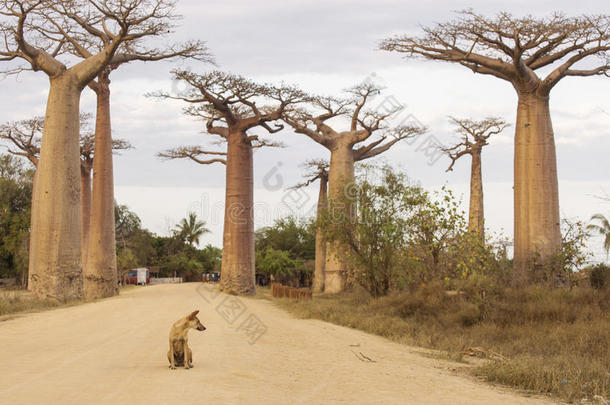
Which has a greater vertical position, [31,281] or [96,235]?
[96,235]

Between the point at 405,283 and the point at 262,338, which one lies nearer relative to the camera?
the point at 262,338

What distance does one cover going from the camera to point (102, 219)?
744 inches

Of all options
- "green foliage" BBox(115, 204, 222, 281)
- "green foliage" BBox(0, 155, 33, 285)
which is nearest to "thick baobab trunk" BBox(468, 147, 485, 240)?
"green foliage" BBox(0, 155, 33, 285)

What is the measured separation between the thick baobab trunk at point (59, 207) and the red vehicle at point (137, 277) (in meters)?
22.0

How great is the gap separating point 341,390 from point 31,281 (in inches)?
420

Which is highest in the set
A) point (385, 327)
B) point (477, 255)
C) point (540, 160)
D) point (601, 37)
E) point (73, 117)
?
point (601, 37)

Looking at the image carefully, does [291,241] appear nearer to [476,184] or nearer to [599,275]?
[476,184]

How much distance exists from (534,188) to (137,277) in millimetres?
27551

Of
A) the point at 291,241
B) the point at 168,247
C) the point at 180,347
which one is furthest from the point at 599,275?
the point at 168,247

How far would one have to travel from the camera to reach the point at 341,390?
518cm

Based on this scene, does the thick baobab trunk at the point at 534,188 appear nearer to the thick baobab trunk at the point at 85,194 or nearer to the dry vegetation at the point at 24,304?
the dry vegetation at the point at 24,304

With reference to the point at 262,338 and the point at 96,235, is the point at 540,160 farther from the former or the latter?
the point at 96,235

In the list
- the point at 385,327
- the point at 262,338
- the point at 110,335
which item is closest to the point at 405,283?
the point at 385,327

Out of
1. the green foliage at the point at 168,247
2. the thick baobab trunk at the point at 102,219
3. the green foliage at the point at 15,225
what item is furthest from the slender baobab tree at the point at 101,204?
the green foliage at the point at 168,247
